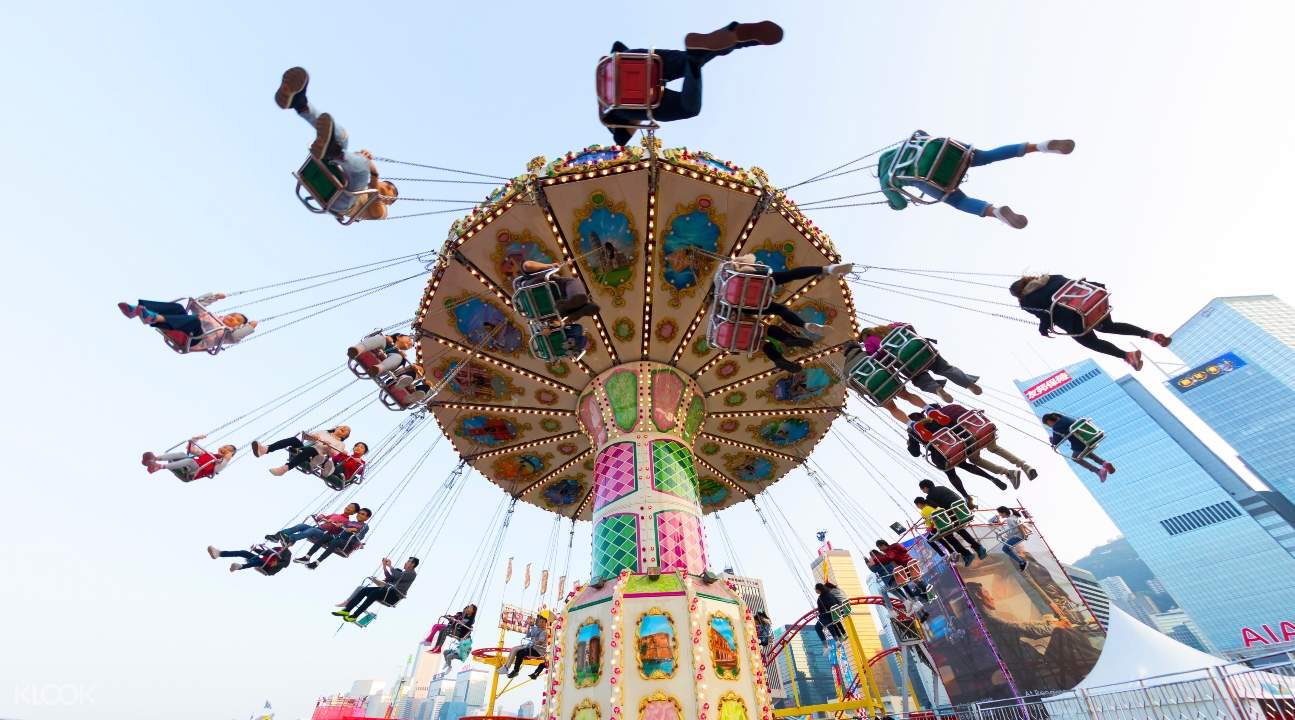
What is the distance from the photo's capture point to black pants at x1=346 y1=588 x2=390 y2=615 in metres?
11.5

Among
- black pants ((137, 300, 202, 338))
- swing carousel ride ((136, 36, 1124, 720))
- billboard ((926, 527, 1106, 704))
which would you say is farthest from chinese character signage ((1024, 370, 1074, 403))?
black pants ((137, 300, 202, 338))

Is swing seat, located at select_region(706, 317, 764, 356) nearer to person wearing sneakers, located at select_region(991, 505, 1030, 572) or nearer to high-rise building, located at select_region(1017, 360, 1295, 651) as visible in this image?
person wearing sneakers, located at select_region(991, 505, 1030, 572)

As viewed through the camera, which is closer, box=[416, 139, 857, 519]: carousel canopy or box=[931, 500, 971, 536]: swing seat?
box=[416, 139, 857, 519]: carousel canopy

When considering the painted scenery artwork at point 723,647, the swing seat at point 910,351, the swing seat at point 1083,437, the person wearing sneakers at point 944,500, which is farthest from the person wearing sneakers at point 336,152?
the swing seat at point 1083,437

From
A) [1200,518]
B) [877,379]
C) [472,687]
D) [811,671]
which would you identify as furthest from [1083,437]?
[472,687]

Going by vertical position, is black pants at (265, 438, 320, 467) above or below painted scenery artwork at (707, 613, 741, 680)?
above

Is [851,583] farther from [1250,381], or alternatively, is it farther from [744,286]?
[744,286]

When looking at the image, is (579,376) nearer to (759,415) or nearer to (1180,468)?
(759,415)

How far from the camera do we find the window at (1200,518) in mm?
88312

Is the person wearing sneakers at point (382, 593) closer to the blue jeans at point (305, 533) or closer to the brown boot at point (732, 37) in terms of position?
the blue jeans at point (305, 533)

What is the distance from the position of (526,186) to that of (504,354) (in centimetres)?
388

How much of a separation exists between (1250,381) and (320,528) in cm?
13843

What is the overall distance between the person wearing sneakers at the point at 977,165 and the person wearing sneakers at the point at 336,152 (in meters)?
6.43

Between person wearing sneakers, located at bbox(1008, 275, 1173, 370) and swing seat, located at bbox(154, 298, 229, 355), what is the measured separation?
1166 centimetres
